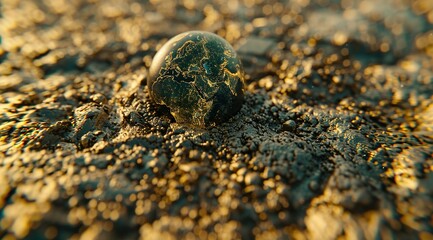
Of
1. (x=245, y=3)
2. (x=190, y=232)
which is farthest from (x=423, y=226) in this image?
(x=245, y=3)

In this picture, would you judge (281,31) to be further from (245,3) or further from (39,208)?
(39,208)

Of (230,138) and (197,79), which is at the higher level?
(197,79)

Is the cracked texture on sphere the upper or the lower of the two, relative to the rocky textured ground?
upper

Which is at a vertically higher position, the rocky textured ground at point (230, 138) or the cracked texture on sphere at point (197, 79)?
the cracked texture on sphere at point (197, 79)

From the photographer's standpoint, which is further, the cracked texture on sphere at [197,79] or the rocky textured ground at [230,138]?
the cracked texture on sphere at [197,79]

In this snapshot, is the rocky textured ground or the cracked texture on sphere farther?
the cracked texture on sphere
